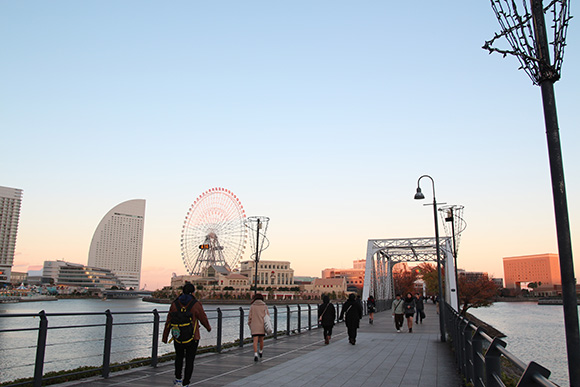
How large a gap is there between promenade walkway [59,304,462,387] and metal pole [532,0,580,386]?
4.74 m

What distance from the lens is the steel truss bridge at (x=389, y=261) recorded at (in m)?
42.0

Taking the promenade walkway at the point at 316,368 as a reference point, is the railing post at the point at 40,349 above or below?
above

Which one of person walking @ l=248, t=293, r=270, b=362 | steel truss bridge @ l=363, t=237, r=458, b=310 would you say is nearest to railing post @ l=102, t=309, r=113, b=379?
person walking @ l=248, t=293, r=270, b=362

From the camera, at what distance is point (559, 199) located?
16.6 feet

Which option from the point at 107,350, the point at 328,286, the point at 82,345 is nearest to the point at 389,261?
the point at 82,345

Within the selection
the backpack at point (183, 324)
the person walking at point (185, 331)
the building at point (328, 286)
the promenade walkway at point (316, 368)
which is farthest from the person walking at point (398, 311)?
the building at point (328, 286)

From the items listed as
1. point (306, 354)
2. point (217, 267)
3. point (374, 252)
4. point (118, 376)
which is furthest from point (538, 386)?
point (217, 267)

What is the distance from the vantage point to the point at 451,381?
30.4 ft

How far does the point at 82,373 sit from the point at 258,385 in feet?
11.1

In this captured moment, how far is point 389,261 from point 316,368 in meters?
52.9

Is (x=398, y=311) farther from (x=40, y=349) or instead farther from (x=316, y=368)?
(x=40, y=349)

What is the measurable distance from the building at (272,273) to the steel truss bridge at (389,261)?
306 feet

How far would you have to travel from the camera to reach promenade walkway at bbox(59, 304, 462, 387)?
8961 mm

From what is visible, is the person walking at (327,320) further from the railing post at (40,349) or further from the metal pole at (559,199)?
the metal pole at (559,199)
